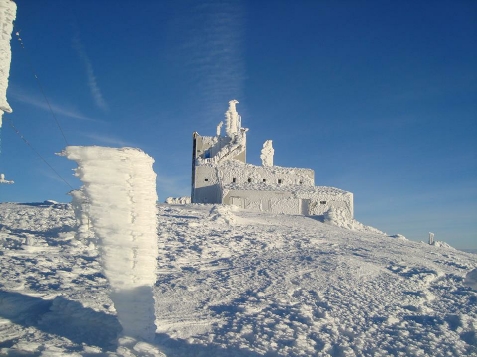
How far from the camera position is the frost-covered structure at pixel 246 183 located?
28.5 metres

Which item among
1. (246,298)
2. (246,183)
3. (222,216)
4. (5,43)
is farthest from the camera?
(246,183)

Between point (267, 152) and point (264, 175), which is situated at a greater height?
point (267, 152)

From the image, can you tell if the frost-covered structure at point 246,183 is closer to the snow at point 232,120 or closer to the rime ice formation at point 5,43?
the snow at point 232,120

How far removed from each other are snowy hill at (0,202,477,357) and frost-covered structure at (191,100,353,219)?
446 inches

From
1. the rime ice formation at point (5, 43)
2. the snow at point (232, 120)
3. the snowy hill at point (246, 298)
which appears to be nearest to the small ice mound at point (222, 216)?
the snowy hill at point (246, 298)

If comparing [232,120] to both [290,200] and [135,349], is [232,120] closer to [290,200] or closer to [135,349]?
[290,200]

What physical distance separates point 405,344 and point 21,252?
39.8 feet

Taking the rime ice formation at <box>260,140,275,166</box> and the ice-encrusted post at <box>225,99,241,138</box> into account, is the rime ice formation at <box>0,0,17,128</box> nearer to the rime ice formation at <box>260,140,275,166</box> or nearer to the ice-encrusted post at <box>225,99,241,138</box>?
the ice-encrusted post at <box>225,99,241,138</box>

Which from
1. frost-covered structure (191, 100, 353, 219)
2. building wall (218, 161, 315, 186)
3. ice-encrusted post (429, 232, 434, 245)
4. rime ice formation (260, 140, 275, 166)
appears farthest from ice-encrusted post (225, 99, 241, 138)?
ice-encrusted post (429, 232, 434, 245)

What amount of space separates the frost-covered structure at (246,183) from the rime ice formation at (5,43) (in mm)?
20642

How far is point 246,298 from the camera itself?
945 centimetres

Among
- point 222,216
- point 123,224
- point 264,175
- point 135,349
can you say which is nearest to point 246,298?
point 135,349

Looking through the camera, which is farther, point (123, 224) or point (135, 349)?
point (123, 224)

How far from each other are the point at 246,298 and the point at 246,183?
20.4m
